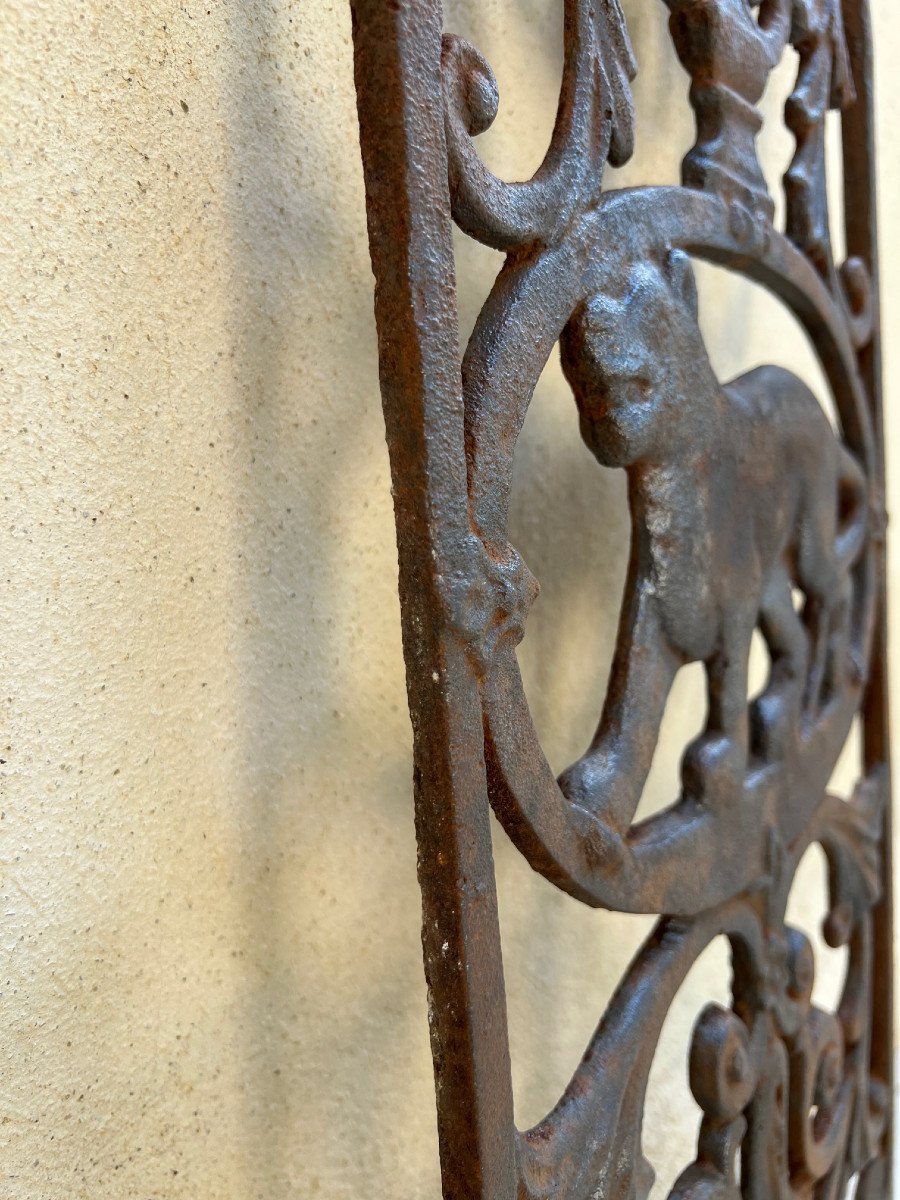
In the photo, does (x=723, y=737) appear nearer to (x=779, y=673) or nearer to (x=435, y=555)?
(x=779, y=673)

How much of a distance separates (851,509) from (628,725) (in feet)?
0.96

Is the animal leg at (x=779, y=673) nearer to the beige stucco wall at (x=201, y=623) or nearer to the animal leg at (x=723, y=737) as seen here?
the animal leg at (x=723, y=737)

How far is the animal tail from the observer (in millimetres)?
631

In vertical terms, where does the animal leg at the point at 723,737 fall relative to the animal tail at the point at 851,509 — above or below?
below

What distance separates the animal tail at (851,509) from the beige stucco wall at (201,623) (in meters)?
0.27

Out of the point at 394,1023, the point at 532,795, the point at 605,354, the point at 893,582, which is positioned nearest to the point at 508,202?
the point at 605,354

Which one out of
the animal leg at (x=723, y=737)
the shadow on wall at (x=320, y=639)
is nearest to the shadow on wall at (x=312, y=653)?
the shadow on wall at (x=320, y=639)

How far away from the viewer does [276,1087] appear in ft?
1.42

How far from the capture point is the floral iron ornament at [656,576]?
1.11ft

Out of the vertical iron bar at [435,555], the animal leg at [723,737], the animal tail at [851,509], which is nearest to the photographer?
the vertical iron bar at [435,555]

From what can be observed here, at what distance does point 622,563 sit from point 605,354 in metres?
0.22

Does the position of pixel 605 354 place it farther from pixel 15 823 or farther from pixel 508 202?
pixel 15 823

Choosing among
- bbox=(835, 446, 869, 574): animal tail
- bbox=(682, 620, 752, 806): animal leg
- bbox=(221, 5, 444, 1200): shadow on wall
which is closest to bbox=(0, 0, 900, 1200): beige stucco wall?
bbox=(221, 5, 444, 1200): shadow on wall

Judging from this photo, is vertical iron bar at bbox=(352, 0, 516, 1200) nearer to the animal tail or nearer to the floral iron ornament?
the floral iron ornament
